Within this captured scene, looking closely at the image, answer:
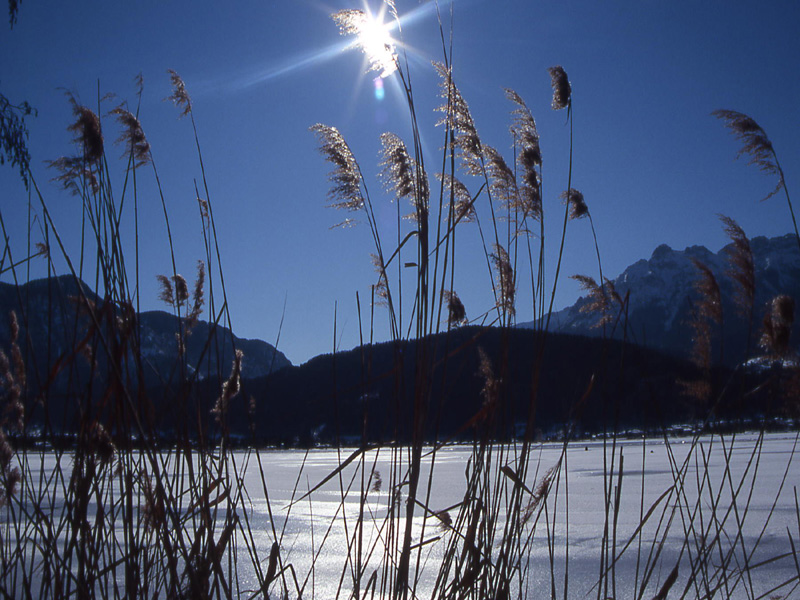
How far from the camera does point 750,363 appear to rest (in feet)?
7.59

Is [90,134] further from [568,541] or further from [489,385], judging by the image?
[568,541]

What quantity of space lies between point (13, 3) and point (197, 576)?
344cm

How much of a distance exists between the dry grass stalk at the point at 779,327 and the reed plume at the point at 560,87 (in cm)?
93

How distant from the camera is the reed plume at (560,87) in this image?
6.12 ft

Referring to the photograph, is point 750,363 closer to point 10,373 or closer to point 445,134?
point 445,134

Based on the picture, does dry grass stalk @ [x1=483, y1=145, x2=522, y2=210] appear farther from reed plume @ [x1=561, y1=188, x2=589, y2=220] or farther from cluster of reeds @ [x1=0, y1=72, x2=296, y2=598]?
A: cluster of reeds @ [x1=0, y1=72, x2=296, y2=598]

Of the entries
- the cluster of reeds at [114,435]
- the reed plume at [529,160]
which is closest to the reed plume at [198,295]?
the cluster of reeds at [114,435]

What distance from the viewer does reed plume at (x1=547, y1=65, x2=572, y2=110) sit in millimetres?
1865

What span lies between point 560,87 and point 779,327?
3.34 ft

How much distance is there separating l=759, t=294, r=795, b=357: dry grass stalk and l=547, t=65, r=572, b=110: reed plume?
93cm

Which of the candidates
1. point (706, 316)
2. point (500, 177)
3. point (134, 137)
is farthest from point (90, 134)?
point (706, 316)

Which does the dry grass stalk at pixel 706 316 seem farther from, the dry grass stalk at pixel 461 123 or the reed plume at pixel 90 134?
the reed plume at pixel 90 134

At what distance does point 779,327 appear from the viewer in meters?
1.88

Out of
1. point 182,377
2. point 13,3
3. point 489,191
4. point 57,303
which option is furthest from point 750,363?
point 13,3
